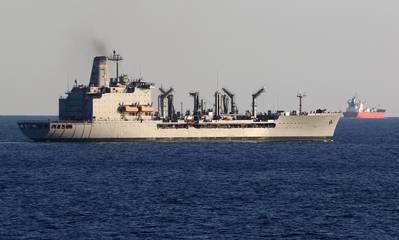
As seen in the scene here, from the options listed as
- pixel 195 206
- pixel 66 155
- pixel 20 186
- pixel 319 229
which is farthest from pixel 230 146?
pixel 319 229

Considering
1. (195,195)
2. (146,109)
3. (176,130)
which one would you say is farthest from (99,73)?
(195,195)

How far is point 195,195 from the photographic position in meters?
55.7

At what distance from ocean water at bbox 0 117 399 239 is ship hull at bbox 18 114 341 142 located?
32.0ft

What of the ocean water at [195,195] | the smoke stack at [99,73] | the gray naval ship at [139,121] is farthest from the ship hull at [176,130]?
the ocean water at [195,195]

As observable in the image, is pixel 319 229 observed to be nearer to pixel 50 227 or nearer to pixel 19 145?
pixel 50 227

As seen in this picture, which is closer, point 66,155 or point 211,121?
point 66,155

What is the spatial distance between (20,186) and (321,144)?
64.6 m

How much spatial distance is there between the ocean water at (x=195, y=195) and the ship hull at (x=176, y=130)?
32.0 ft

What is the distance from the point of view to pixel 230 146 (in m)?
108

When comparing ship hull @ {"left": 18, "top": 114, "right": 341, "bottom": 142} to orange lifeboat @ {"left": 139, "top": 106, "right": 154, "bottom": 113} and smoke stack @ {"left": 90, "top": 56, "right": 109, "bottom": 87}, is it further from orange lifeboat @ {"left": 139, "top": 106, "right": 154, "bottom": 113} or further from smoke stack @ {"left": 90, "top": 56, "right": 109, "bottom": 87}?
smoke stack @ {"left": 90, "top": 56, "right": 109, "bottom": 87}

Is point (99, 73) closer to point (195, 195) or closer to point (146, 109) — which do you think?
point (146, 109)

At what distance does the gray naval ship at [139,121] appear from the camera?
106m

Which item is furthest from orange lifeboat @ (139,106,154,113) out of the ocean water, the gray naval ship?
the ocean water

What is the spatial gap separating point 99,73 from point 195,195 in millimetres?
59169
